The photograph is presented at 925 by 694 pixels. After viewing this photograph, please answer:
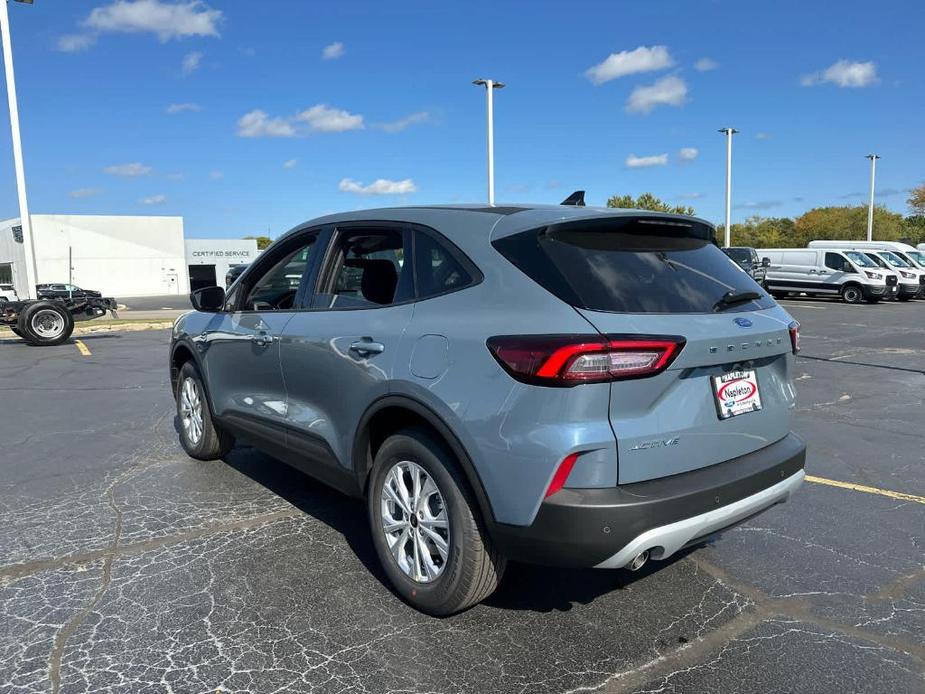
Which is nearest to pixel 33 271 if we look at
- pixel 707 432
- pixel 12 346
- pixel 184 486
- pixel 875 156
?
pixel 12 346

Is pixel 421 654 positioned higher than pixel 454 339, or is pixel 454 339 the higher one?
pixel 454 339

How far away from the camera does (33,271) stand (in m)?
17.4

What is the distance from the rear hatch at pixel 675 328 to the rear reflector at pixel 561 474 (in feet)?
0.57

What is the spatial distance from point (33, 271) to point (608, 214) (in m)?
18.4

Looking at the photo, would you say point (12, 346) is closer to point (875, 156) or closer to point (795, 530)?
point (795, 530)

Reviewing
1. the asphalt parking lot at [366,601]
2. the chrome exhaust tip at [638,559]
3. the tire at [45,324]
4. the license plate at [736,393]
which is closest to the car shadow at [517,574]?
the asphalt parking lot at [366,601]

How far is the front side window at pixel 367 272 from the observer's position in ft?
10.6

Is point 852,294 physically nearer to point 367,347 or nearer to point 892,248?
point 892,248

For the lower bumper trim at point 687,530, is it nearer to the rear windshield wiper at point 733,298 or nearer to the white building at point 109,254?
the rear windshield wiper at point 733,298

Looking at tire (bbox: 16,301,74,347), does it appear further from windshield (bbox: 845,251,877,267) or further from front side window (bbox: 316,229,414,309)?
windshield (bbox: 845,251,877,267)

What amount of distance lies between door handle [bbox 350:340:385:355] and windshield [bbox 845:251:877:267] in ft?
85.7

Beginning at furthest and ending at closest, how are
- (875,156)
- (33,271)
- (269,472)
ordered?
(875,156)
(33,271)
(269,472)

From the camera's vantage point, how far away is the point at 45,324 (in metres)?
13.6

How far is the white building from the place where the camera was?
51.3 m
